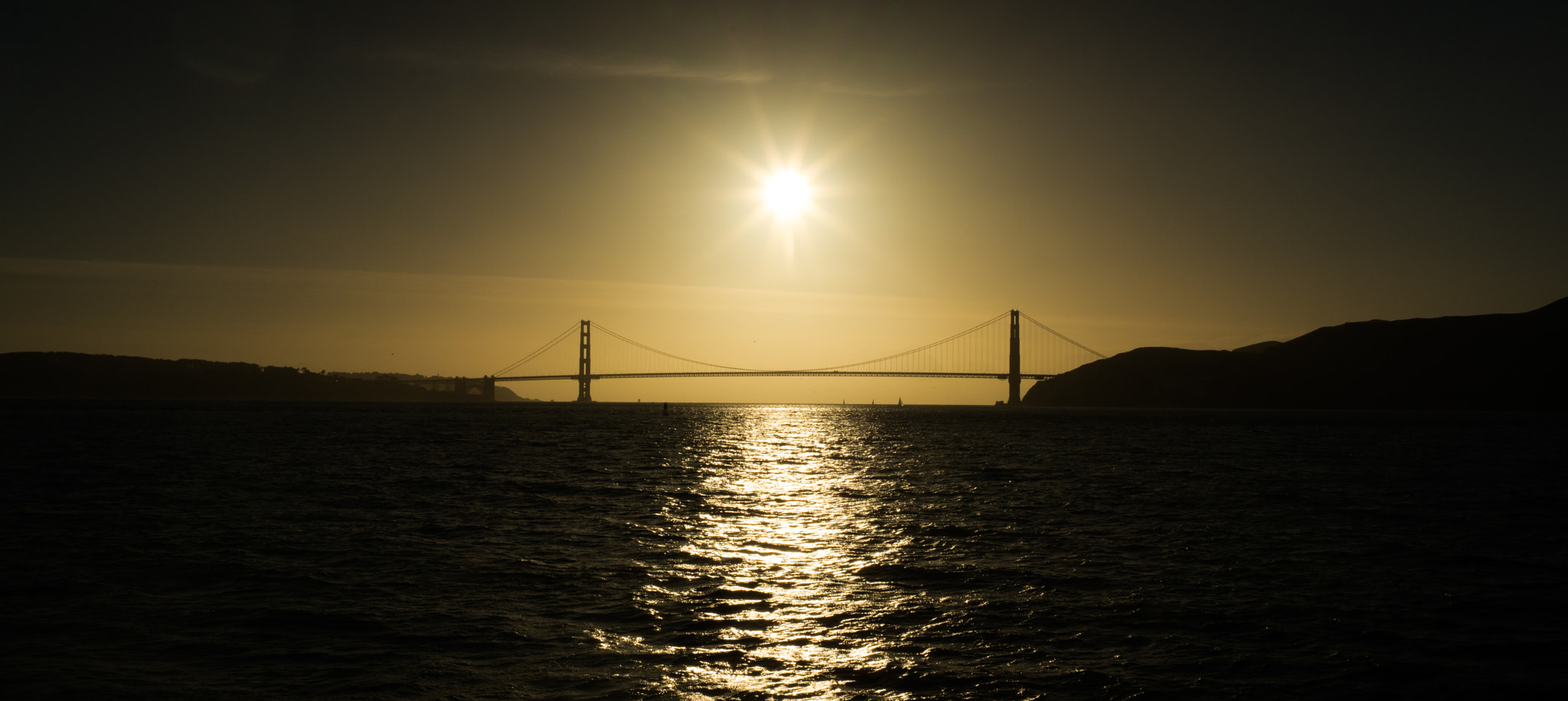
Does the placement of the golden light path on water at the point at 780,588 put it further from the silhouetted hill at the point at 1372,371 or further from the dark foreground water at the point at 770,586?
the silhouetted hill at the point at 1372,371

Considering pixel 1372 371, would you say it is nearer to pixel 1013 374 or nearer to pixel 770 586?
pixel 1013 374

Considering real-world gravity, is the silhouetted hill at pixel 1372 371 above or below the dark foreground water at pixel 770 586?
above

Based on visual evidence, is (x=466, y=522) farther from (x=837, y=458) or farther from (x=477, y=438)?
(x=477, y=438)

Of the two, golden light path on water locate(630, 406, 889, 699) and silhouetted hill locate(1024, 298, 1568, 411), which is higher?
silhouetted hill locate(1024, 298, 1568, 411)

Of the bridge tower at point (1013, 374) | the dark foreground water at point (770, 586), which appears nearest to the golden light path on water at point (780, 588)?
the dark foreground water at point (770, 586)

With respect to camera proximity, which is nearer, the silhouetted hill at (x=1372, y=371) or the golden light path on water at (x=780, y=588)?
the golden light path on water at (x=780, y=588)

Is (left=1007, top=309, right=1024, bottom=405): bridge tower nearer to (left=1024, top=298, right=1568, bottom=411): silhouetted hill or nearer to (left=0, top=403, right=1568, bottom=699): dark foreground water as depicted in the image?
(left=1024, top=298, right=1568, bottom=411): silhouetted hill

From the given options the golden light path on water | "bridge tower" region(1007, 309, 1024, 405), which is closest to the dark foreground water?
the golden light path on water
